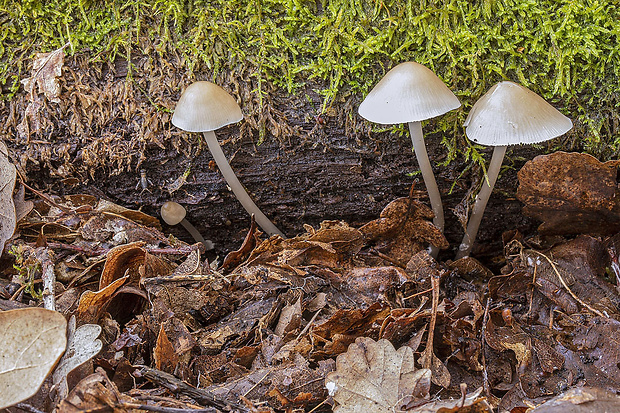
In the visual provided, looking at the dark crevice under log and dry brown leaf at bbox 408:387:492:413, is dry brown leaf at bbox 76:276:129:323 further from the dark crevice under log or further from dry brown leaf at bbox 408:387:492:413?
dry brown leaf at bbox 408:387:492:413

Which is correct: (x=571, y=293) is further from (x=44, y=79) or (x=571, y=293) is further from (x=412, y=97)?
(x=44, y=79)

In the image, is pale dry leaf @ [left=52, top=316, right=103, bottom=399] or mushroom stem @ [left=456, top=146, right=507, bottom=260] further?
mushroom stem @ [left=456, top=146, right=507, bottom=260]

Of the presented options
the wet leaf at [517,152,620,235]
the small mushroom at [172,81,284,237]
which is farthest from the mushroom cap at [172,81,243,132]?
the wet leaf at [517,152,620,235]

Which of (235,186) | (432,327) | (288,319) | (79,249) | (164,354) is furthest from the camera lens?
(235,186)

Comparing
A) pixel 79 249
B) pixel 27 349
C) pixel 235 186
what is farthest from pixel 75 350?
pixel 235 186

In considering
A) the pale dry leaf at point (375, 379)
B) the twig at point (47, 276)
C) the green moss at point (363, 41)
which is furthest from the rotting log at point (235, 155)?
the pale dry leaf at point (375, 379)

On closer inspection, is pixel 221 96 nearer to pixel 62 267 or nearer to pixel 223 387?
pixel 62 267
